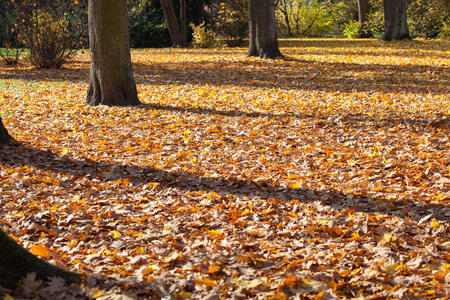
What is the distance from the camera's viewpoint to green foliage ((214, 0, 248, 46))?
2270 centimetres

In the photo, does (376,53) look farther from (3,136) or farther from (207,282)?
(207,282)

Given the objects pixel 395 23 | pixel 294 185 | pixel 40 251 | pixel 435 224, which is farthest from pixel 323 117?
pixel 395 23

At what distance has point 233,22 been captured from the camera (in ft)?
75.9

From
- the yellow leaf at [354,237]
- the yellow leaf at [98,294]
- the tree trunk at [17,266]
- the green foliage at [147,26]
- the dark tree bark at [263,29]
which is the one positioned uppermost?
the green foliage at [147,26]

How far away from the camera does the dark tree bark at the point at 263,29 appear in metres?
15.3

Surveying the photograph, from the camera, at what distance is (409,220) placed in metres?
4.30

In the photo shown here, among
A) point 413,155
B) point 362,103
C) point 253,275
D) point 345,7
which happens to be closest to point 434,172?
point 413,155

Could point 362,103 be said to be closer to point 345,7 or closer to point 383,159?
point 383,159

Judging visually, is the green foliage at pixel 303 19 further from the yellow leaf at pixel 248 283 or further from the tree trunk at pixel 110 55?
the yellow leaf at pixel 248 283

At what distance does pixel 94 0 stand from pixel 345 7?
27366 millimetres

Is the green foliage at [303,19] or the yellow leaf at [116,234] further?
the green foliage at [303,19]

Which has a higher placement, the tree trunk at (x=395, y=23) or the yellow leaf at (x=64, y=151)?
the tree trunk at (x=395, y=23)

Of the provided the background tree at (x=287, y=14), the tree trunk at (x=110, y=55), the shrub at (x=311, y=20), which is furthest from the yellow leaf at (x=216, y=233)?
the shrub at (x=311, y=20)

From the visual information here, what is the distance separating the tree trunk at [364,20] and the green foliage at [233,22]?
25.2 feet
